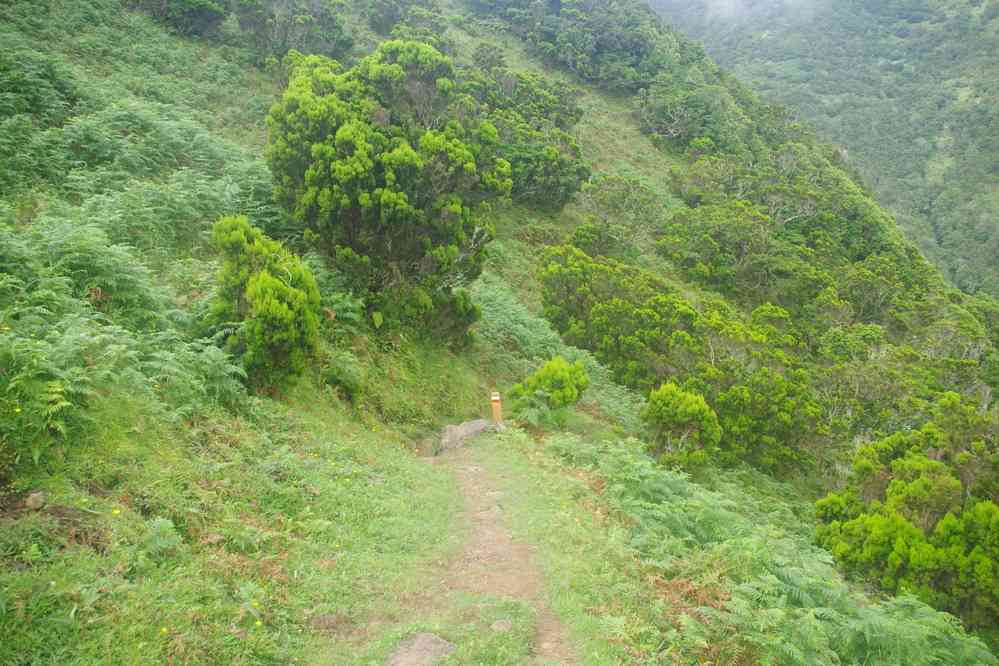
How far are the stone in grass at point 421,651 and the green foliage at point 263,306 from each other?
17.7ft

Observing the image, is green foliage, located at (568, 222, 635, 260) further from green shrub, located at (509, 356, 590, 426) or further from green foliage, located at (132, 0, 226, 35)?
green foliage, located at (132, 0, 226, 35)

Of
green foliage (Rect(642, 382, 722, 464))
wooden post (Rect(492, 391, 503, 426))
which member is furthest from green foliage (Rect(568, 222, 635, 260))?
wooden post (Rect(492, 391, 503, 426))

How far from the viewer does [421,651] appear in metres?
4.97

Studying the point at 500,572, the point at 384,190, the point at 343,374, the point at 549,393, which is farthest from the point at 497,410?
the point at 500,572

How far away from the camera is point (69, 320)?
6746 mm

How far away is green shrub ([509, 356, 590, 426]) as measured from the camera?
1405 cm

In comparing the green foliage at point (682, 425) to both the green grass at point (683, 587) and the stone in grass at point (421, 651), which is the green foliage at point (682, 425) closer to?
the green grass at point (683, 587)

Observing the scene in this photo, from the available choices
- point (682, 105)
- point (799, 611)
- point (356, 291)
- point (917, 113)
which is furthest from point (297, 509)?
point (917, 113)

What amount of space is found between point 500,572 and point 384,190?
941 cm

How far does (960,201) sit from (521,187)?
76804 mm

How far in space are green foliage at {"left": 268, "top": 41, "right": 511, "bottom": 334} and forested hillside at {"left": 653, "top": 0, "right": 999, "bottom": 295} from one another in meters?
63.7

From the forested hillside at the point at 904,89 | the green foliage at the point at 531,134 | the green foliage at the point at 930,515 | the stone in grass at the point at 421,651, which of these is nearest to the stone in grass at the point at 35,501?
the stone in grass at the point at 421,651

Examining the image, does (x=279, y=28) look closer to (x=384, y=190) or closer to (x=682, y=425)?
(x=384, y=190)

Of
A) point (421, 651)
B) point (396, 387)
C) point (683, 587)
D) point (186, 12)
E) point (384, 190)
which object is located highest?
point (186, 12)
